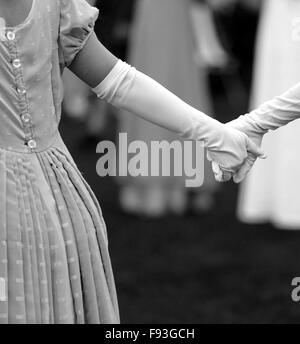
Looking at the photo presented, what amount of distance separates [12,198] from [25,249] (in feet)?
0.43

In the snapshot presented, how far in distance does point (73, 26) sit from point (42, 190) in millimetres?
424

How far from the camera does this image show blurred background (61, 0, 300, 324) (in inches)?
190

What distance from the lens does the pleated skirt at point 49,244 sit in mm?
2547

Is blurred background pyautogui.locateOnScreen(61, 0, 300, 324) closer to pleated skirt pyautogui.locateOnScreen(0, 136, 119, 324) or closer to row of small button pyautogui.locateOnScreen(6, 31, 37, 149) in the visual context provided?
pleated skirt pyautogui.locateOnScreen(0, 136, 119, 324)

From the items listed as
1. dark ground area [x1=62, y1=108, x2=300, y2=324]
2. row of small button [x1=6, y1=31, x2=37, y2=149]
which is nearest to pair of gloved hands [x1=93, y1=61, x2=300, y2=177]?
row of small button [x1=6, y1=31, x2=37, y2=149]

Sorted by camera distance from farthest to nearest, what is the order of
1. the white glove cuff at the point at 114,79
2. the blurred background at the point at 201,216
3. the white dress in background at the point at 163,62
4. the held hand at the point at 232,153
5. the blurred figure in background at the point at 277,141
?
1. the white dress in background at the point at 163,62
2. the blurred figure in background at the point at 277,141
3. the blurred background at the point at 201,216
4. the held hand at the point at 232,153
5. the white glove cuff at the point at 114,79

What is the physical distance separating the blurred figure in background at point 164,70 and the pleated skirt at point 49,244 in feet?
12.5

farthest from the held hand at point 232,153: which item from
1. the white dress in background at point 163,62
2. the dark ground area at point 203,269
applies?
the white dress in background at point 163,62

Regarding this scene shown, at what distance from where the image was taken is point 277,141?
598 centimetres

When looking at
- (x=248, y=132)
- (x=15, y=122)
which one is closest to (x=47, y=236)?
(x=15, y=122)

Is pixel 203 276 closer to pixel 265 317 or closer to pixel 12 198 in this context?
pixel 265 317

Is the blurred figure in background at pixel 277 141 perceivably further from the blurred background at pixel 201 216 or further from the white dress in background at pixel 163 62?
the white dress in background at pixel 163 62

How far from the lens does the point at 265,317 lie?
4508 mm

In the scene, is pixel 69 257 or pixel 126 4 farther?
pixel 126 4
